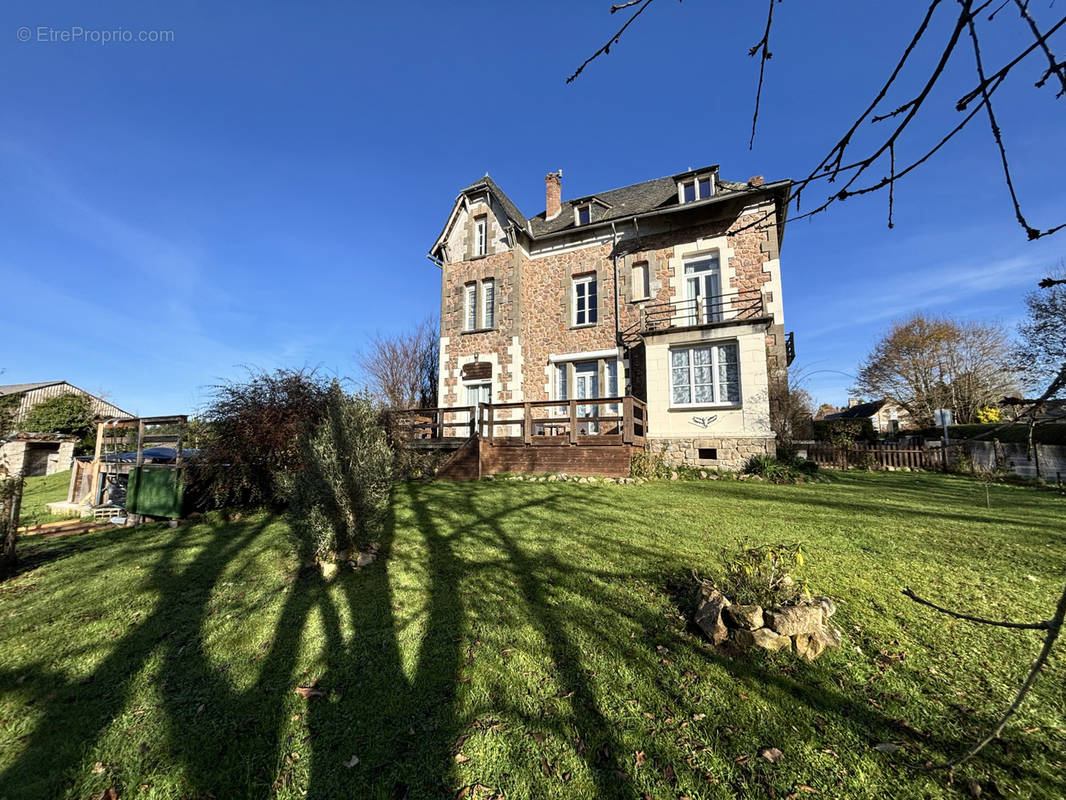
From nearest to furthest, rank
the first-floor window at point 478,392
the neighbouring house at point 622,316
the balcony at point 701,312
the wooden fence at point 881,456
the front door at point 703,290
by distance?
the neighbouring house at point 622,316, the balcony at point 701,312, the front door at point 703,290, the wooden fence at point 881,456, the first-floor window at point 478,392

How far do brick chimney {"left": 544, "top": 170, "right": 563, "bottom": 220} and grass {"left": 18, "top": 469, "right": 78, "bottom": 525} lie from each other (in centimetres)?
1749

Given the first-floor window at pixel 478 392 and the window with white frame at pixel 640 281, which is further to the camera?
the first-floor window at pixel 478 392

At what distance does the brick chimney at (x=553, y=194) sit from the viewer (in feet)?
58.4

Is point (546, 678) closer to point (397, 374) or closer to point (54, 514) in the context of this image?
point (54, 514)

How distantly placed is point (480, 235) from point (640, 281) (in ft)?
22.7

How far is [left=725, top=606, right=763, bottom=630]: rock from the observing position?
322 centimetres

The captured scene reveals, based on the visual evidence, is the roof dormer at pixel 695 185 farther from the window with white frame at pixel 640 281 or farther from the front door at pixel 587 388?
the front door at pixel 587 388

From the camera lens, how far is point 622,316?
48.6ft

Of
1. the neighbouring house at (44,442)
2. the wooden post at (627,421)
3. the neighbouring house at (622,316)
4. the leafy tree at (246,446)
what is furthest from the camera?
the neighbouring house at (44,442)

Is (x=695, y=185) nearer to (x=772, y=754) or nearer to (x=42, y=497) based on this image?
(x=772, y=754)

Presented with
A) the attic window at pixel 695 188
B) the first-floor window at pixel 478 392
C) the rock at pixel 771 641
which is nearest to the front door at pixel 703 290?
the attic window at pixel 695 188

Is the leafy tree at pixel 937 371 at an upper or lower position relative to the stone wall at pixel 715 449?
upper

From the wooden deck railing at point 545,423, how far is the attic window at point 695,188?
23.1ft

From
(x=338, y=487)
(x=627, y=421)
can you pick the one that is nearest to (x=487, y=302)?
(x=627, y=421)
